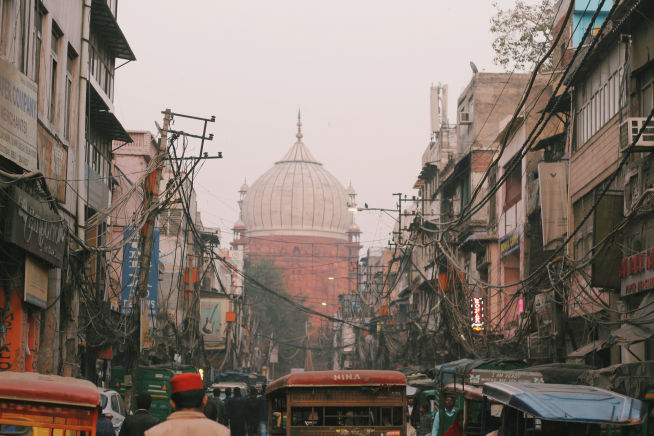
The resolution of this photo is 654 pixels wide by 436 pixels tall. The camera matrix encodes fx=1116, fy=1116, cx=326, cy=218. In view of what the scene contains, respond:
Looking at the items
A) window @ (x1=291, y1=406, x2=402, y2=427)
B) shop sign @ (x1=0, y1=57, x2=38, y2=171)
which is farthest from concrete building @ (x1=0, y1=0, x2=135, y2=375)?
window @ (x1=291, y1=406, x2=402, y2=427)

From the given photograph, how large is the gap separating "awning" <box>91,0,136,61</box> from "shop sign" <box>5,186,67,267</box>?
8395 mm

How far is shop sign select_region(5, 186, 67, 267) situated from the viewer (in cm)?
1841

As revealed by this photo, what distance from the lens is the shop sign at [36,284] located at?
20219 mm

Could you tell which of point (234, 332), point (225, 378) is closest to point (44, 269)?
point (225, 378)

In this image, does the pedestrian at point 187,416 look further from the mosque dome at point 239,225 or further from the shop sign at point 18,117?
the mosque dome at point 239,225

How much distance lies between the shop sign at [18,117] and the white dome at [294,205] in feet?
374

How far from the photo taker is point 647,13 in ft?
70.8

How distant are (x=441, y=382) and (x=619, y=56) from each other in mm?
8552

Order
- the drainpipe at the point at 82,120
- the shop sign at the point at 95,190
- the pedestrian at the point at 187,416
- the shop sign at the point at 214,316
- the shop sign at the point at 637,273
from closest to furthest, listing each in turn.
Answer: the pedestrian at the point at 187,416
the shop sign at the point at 637,273
the drainpipe at the point at 82,120
the shop sign at the point at 95,190
the shop sign at the point at 214,316

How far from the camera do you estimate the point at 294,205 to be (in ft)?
441

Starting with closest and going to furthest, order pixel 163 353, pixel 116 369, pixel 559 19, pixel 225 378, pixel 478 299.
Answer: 1. pixel 559 19
2. pixel 116 369
3. pixel 478 299
4. pixel 163 353
5. pixel 225 378

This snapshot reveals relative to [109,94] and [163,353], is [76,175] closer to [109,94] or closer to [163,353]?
[109,94]

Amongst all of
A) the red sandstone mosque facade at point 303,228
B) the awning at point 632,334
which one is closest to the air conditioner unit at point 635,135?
the awning at point 632,334

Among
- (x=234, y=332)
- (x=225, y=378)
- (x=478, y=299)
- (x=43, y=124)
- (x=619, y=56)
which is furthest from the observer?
(x=234, y=332)
